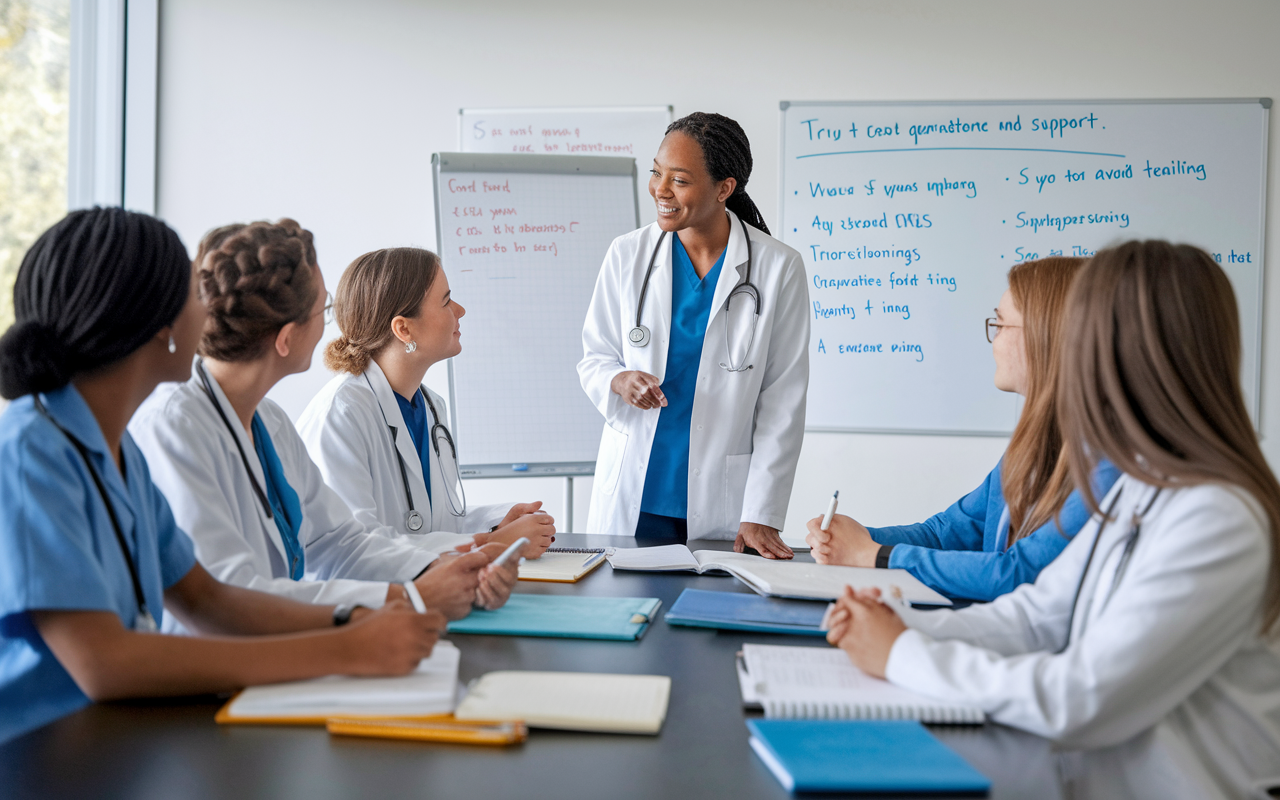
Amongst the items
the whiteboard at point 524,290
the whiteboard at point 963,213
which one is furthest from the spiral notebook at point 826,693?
the whiteboard at point 963,213

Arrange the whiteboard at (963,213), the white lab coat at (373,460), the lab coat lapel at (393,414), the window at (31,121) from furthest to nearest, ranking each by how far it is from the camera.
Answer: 1. the whiteboard at (963,213)
2. the window at (31,121)
3. the lab coat lapel at (393,414)
4. the white lab coat at (373,460)

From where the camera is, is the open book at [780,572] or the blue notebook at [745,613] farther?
the open book at [780,572]

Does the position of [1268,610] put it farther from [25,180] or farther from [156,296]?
[25,180]

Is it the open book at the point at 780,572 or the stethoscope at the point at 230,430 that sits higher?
the stethoscope at the point at 230,430

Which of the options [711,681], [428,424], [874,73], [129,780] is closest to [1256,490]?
[711,681]

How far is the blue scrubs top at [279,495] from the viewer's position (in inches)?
58.4

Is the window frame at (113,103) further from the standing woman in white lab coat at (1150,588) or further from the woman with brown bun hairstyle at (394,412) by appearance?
the standing woman in white lab coat at (1150,588)

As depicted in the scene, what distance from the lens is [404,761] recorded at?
846mm

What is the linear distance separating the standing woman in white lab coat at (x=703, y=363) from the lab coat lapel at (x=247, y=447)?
3.11 ft

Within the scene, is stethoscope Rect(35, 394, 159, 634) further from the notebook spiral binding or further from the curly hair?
the notebook spiral binding

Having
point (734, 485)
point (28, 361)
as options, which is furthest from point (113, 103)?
point (28, 361)

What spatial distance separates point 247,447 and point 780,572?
908 millimetres

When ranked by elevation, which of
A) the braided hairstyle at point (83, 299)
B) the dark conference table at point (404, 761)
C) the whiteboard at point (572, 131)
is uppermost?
the whiteboard at point (572, 131)

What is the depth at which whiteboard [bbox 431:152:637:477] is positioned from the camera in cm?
330
